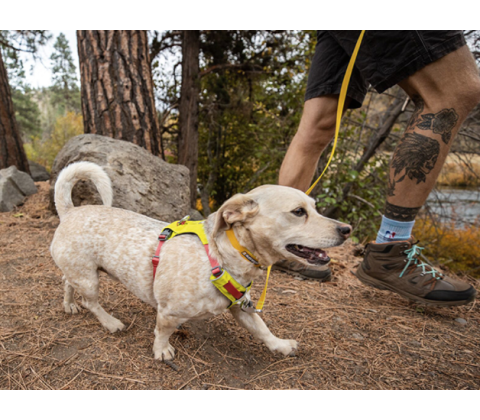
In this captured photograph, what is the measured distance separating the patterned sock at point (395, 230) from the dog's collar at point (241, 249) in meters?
1.22

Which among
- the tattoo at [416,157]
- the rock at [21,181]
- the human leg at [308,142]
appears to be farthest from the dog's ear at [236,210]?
the rock at [21,181]

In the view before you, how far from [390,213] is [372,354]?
3.46 ft

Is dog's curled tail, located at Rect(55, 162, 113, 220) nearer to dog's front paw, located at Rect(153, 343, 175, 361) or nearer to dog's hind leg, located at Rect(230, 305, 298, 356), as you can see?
dog's front paw, located at Rect(153, 343, 175, 361)

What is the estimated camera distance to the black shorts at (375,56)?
2.15 meters

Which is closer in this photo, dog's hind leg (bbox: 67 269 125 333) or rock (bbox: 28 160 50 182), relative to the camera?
dog's hind leg (bbox: 67 269 125 333)

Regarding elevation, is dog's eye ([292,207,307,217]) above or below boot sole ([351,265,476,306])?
above

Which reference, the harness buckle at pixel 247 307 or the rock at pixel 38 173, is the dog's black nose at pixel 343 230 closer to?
the harness buckle at pixel 247 307

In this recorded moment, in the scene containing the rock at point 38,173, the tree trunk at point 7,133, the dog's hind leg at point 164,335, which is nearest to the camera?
the dog's hind leg at point 164,335

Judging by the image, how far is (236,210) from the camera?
191 cm

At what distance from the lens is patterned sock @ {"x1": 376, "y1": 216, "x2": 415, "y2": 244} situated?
2510mm

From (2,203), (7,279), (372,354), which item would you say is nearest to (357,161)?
(372,354)

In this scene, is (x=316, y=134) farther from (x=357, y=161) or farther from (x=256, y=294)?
(x=357, y=161)

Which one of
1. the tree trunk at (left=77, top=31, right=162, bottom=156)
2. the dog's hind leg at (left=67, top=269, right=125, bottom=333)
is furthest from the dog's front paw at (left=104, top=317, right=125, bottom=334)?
the tree trunk at (left=77, top=31, right=162, bottom=156)

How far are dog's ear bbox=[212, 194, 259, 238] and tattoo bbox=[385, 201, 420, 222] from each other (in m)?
1.23
